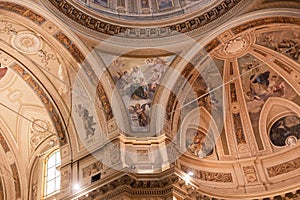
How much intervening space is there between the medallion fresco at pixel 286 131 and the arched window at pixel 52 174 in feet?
26.6

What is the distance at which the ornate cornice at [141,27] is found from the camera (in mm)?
15227

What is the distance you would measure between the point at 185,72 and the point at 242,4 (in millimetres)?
2831

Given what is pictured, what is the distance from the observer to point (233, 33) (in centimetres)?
1553

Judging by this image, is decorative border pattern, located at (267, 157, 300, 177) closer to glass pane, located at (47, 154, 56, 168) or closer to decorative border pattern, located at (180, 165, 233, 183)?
decorative border pattern, located at (180, 165, 233, 183)

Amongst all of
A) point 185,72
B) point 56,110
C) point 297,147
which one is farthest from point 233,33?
point 56,110

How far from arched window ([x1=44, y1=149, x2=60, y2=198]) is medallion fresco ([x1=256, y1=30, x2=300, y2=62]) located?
8813 millimetres

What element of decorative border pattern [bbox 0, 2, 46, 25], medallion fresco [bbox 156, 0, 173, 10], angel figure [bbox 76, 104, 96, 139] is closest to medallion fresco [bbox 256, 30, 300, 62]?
medallion fresco [bbox 156, 0, 173, 10]

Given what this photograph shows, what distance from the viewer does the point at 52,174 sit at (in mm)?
18641

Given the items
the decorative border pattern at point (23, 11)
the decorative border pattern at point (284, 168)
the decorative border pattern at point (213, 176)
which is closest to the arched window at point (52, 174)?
the decorative border pattern at point (213, 176)

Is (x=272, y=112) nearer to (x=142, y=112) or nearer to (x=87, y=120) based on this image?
(x=142, y=112)

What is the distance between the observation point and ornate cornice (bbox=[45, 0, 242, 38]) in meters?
15.2

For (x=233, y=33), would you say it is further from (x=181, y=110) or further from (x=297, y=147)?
(x=297, y=147)

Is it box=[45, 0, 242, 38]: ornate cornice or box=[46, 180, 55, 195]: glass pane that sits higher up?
box=[45, 0, 242, 38]: ornate cornice

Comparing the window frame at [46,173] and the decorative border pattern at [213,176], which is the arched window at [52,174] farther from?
the decorative border pattern at [213,176]
